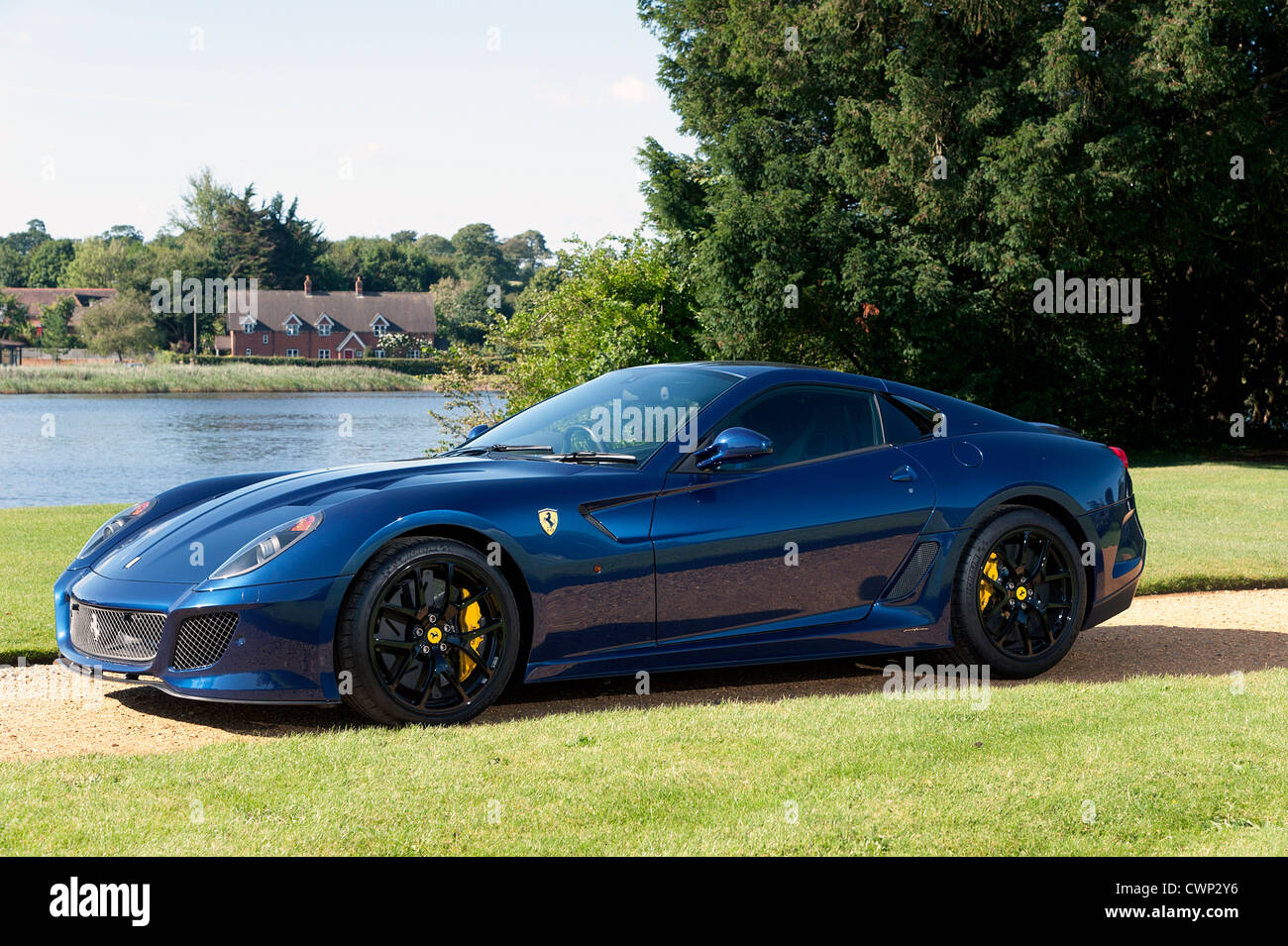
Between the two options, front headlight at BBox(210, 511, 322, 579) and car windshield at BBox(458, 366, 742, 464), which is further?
car windshield at BBox(458, 366, 742, 464)

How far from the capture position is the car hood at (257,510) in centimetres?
528

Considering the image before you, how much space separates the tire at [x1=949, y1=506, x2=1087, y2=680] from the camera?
636 cm

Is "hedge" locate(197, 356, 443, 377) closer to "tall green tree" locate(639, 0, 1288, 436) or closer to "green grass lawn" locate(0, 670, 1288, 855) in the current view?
"tall green tree" locate(639, 0, 1288, 436)

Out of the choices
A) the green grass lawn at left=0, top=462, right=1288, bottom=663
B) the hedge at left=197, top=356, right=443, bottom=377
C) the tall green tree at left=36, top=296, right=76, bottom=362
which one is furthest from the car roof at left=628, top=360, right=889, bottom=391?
the tall green tree at left=36, top=296, right=76, bottom=362

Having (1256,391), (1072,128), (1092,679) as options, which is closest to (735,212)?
(1072,128)

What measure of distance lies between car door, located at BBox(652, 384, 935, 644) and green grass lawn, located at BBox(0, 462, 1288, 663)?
3894 millimetres

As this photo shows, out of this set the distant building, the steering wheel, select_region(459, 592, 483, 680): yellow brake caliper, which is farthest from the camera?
the distant building

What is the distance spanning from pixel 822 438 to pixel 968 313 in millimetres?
20447

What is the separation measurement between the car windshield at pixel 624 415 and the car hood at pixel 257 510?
1.18ft

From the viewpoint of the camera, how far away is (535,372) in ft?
66.6

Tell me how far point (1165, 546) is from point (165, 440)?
103ft
